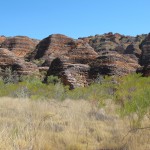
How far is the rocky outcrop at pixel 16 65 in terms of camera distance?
49.8 metres

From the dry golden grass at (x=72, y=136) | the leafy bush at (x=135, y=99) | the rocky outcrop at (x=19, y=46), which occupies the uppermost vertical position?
the rocky outcrop at (x=19, y=46)

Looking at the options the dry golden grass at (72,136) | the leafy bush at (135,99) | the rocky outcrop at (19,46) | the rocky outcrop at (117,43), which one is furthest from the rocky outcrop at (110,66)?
the rocky outcrop at (19,46)

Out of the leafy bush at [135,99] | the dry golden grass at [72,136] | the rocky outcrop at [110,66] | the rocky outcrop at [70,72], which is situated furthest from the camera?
the rocky outcrop at [110,66]

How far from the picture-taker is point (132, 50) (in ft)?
262

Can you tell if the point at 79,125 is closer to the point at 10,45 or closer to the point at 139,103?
the point at 139,103

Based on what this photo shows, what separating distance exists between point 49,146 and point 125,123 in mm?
3773

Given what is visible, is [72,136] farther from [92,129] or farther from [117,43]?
[117,43]

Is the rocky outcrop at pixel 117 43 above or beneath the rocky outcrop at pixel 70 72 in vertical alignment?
above

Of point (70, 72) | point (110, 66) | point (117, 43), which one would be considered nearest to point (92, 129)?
point (70, 72)

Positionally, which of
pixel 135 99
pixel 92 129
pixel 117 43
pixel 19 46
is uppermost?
pixel 117 43

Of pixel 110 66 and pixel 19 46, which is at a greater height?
pixel 19 46

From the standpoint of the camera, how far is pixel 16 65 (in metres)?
51.0

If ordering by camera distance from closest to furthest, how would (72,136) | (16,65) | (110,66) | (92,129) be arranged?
1. (72,136)
2. (92,129)
3. (110,66)
4. (16,65)

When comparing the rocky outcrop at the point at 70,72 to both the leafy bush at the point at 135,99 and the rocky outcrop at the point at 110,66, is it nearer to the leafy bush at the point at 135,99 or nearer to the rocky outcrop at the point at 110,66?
the rocky outcrop at the point at 110,66
